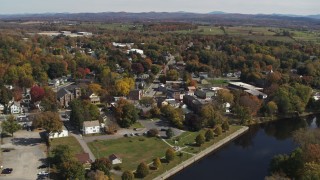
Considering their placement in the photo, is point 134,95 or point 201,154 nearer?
point 201,154

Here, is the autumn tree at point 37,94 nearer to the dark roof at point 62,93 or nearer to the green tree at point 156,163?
the dark roof at point 62,93

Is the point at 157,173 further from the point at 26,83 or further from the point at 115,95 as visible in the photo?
the point at 26,83

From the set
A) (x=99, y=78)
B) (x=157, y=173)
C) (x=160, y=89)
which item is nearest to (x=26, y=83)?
(x=99, y=78)

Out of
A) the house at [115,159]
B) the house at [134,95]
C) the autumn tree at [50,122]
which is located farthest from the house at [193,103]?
the autumn tree at [50,122]

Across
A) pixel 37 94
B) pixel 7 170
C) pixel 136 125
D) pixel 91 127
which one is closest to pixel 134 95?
pixel 136 125

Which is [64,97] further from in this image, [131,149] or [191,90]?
[191,90]

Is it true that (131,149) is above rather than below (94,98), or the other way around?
below
